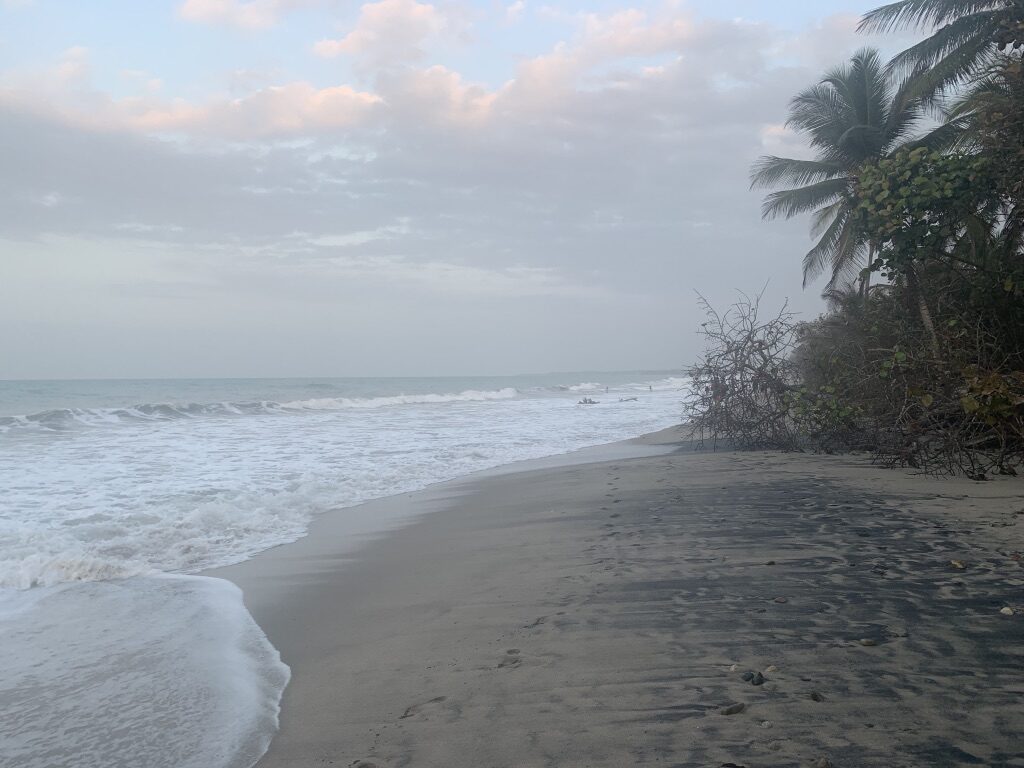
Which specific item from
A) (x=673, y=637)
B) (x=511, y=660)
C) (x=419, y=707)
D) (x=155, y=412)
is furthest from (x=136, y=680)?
(x=155, y=412)

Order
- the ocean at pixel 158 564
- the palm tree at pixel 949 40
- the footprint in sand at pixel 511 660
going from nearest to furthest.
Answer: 1. the ocean at pixel 158 564
2. the footprint in sand at pixel 511 660
3. the palm tree at pixel 949 40

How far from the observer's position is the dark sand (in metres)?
2.92

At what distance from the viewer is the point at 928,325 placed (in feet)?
29.6

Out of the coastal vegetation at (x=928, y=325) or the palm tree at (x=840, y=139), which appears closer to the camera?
the coastal vegetation at (x=928, y=325)

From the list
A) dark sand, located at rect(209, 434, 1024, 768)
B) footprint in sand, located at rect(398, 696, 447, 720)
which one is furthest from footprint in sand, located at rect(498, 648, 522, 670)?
footprint in sand, located at rect(398, 696, 447, 720)

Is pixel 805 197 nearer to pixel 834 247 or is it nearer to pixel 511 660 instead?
pixel 834 247

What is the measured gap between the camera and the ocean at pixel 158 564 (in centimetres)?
356

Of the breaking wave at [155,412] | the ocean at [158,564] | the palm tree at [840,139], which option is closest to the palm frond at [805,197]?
the palm tree at [840,139]

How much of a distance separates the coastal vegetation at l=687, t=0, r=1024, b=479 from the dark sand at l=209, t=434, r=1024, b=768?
1.14 meters

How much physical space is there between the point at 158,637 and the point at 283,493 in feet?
18.5

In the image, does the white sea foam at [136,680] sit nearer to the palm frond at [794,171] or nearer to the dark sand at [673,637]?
the dark sand at [673,637]

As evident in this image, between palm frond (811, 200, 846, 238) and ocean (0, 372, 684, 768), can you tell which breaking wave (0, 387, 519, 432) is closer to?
ocean (0, 372, 684, 768)

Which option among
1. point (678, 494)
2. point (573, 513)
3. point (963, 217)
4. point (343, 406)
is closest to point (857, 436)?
point (963, 217)

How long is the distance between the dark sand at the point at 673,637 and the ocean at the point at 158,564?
0.32 m
